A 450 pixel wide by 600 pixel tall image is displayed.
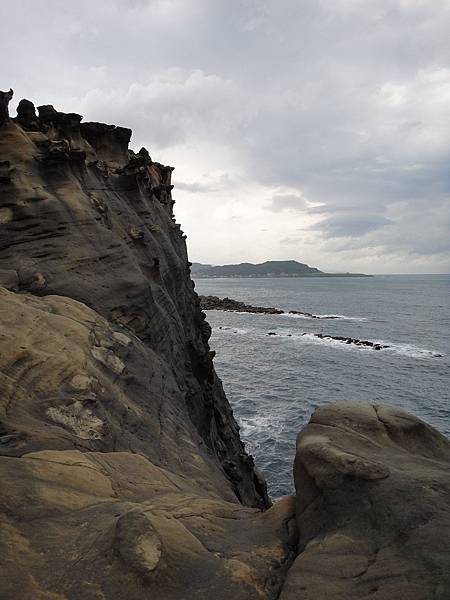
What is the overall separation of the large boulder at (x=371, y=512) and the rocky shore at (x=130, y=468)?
0.02 meters

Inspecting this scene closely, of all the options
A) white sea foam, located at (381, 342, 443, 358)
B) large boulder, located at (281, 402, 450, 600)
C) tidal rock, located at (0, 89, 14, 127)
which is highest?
tidal rock, located at (0, 89, 14, 127)

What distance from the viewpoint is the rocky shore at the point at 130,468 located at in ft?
16.6

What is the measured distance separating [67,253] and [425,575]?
13327 millimetres

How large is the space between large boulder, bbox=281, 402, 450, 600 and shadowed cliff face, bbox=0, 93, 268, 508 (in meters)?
4.19

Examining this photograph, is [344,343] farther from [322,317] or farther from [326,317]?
[326,317]

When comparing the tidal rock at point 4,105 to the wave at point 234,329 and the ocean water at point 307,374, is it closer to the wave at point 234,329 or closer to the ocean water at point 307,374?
the ocean water at point 307,374

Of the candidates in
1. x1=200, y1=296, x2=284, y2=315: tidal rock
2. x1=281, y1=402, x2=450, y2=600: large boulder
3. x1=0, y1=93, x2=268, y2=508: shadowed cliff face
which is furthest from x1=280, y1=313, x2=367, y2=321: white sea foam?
x1=281, y1=402, x2=450, y2=600: large boulder

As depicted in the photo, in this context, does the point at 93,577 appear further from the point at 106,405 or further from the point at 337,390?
the point at 337,390

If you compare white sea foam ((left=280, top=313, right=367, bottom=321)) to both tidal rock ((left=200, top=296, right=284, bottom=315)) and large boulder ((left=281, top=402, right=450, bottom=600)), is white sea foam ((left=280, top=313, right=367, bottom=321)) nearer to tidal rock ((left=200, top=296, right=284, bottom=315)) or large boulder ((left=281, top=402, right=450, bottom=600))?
tidal rock ((left=200, top=296, right=284, bottom=315))

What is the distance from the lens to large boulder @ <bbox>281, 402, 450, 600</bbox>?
4969 millimetres

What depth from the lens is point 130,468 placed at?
7992mm

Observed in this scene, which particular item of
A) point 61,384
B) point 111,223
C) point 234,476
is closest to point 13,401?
point 61,384

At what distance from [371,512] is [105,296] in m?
10.7

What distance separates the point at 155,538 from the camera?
5.32 m
